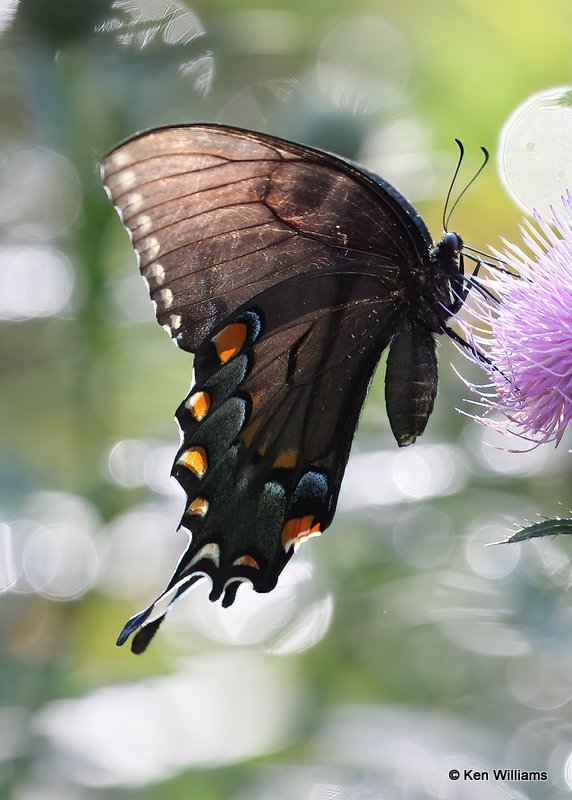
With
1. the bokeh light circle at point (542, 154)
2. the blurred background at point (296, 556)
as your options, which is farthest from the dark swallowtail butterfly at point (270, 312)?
the blurred background at point (296, 556)

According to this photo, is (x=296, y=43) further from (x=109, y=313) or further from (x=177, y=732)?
(x=177, y=732)

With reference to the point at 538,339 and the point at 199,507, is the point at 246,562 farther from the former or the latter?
the point at 538,339

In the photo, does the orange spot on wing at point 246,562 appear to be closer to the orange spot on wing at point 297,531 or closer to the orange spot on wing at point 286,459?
the orange spot on wing at point 297,531

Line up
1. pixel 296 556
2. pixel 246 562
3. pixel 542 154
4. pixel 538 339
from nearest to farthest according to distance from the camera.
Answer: pixel 538 339, pixel 246 562, pixel 542 154, pixel 296 556

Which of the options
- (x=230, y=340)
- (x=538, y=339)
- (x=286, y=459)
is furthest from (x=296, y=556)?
(x=538, y=339)

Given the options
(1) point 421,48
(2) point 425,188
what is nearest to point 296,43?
(1) point 421,48

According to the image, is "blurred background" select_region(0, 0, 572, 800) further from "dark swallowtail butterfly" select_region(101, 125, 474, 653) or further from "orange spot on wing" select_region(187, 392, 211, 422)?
"orange spot on wing" select_region(187, 392, 211, 422)
